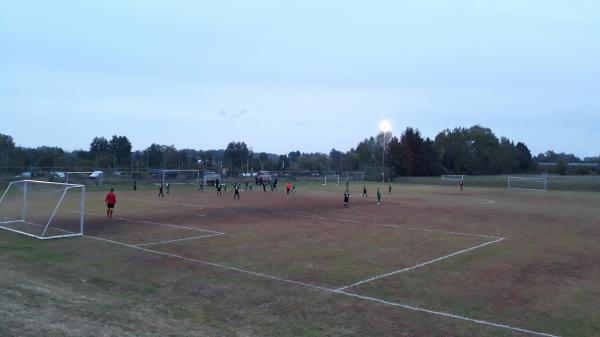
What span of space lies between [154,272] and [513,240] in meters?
16.9

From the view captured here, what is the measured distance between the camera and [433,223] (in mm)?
28922

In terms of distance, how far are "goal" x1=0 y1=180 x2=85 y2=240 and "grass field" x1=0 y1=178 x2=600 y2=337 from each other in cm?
102

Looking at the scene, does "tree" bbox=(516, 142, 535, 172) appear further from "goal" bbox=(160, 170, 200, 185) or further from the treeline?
"goal" bbox=(160, 170, 200, 185)

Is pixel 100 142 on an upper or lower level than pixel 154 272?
upper

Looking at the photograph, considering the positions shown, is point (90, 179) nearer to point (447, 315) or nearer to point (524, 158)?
point (447, 315)

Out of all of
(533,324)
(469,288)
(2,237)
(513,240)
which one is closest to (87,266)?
(2,237)

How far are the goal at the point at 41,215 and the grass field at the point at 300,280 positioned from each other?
102 centimetres

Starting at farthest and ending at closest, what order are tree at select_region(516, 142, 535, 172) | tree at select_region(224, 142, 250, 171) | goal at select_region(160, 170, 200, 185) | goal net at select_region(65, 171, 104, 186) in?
tree at select_region(516, 142, 535, 172), tree at select_region(224, 142, 250, 171), goal at select_region(160, 170, 200, 185), goal net at select_region(65, 171, 104, 186)

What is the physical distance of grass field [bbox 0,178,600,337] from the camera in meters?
9.95

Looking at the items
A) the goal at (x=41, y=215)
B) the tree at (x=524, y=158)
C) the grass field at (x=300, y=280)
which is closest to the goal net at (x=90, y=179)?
the goal at (x=41, y=215)

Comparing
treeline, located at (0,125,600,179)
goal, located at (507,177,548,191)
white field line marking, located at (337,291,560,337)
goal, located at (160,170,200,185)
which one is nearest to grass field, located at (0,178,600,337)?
white field line marking, located at (337,291,560,337)

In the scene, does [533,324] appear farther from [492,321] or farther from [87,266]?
[87,266]

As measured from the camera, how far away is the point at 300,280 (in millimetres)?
14422

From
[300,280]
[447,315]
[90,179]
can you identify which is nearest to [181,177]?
[90,179]
